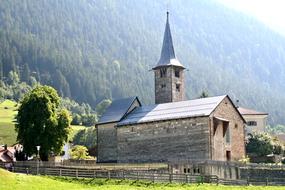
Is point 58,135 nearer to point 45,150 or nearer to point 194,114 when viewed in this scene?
point 45,150

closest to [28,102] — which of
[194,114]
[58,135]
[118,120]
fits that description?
[58,135]

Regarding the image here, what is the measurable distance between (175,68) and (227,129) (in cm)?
2099

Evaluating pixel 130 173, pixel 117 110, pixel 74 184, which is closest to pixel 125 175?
pixel 130 173

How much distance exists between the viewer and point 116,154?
83438 mm

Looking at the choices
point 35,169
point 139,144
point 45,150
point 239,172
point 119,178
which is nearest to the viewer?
point 119,178

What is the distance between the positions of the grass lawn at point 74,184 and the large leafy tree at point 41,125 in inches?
756

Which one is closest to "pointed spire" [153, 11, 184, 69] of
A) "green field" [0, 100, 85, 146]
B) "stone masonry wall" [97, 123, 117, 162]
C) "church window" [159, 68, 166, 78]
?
"church window" [159, 68, 166, 78]

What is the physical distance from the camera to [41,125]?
72.5 metres

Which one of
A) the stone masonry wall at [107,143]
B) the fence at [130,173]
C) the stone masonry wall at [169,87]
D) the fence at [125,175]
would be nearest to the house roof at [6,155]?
the stone masonry wall at [107,143]

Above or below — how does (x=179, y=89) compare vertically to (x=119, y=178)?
above

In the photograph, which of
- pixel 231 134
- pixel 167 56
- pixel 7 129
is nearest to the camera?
pixel 231 134

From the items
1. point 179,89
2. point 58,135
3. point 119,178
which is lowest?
point 119,178

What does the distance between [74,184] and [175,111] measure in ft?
92.5

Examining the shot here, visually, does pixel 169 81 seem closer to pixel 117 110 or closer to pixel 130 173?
pixel 117 110
